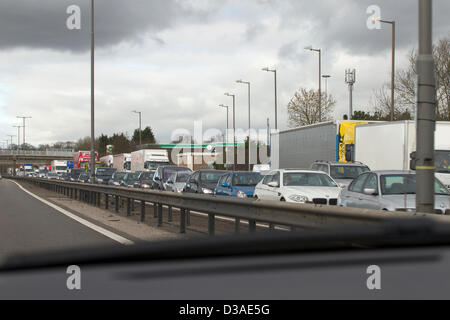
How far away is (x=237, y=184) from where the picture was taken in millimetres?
18969

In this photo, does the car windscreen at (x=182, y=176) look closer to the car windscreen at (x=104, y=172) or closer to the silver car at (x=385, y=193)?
the silver car at (x=385, y=193)

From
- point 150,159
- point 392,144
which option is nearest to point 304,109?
point 150,159

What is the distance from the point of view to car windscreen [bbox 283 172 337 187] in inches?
644

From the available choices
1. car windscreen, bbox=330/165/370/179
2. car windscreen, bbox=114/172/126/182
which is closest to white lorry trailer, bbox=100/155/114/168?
car windscreen, bbox=114/172/126/182

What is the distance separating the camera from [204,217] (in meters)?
15.6

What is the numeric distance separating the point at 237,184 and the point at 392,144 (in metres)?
6.49

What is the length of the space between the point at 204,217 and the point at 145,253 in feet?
44.8

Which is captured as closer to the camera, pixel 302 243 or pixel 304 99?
pixel 302 243

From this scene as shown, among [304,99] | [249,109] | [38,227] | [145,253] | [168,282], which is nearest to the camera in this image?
[168,282]

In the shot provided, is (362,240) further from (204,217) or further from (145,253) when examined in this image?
(204,217)

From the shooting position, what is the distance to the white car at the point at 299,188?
15.0 m
